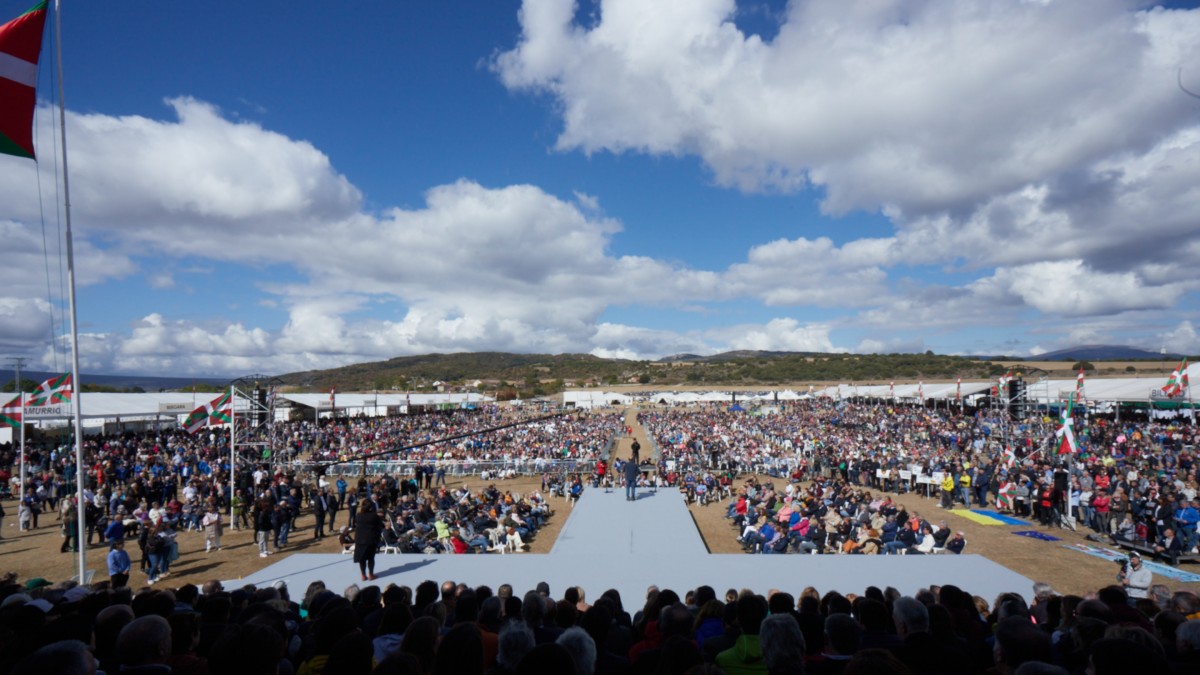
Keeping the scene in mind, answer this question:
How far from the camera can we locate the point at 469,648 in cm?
288

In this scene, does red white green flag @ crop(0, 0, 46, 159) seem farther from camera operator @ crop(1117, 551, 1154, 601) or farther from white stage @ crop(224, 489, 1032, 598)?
camera operator @ crop(1117, 551, 1154, 601)

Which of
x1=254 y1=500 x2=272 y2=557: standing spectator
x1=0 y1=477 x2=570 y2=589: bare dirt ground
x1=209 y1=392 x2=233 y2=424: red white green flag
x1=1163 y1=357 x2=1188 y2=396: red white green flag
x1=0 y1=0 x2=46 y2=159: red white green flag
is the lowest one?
x1=0 y1=477 x2=570 y2=589: bare dirt ground

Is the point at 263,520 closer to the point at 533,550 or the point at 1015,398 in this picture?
the point at 533,550

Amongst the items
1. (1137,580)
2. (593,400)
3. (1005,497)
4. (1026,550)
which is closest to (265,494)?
(1137,580)

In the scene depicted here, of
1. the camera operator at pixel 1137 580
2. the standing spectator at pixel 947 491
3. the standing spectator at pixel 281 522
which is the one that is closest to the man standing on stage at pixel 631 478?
the standing spectator at pixel 281 522

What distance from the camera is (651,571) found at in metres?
10.0

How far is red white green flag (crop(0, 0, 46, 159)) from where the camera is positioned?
6590mm

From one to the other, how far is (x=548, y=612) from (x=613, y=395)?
8523cm

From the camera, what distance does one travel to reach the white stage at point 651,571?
925 centimetres

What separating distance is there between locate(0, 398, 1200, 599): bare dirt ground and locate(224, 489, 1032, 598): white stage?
4.67 feet

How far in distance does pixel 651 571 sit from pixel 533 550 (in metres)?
5.14

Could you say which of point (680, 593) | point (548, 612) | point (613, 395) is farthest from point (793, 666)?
point (613, 395)

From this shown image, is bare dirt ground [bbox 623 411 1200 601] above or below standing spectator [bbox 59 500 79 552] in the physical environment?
below

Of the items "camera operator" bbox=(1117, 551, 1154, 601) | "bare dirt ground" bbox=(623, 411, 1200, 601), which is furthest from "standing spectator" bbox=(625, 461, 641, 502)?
"camera operator" bbox=(1117, 551, 1154, 601)
